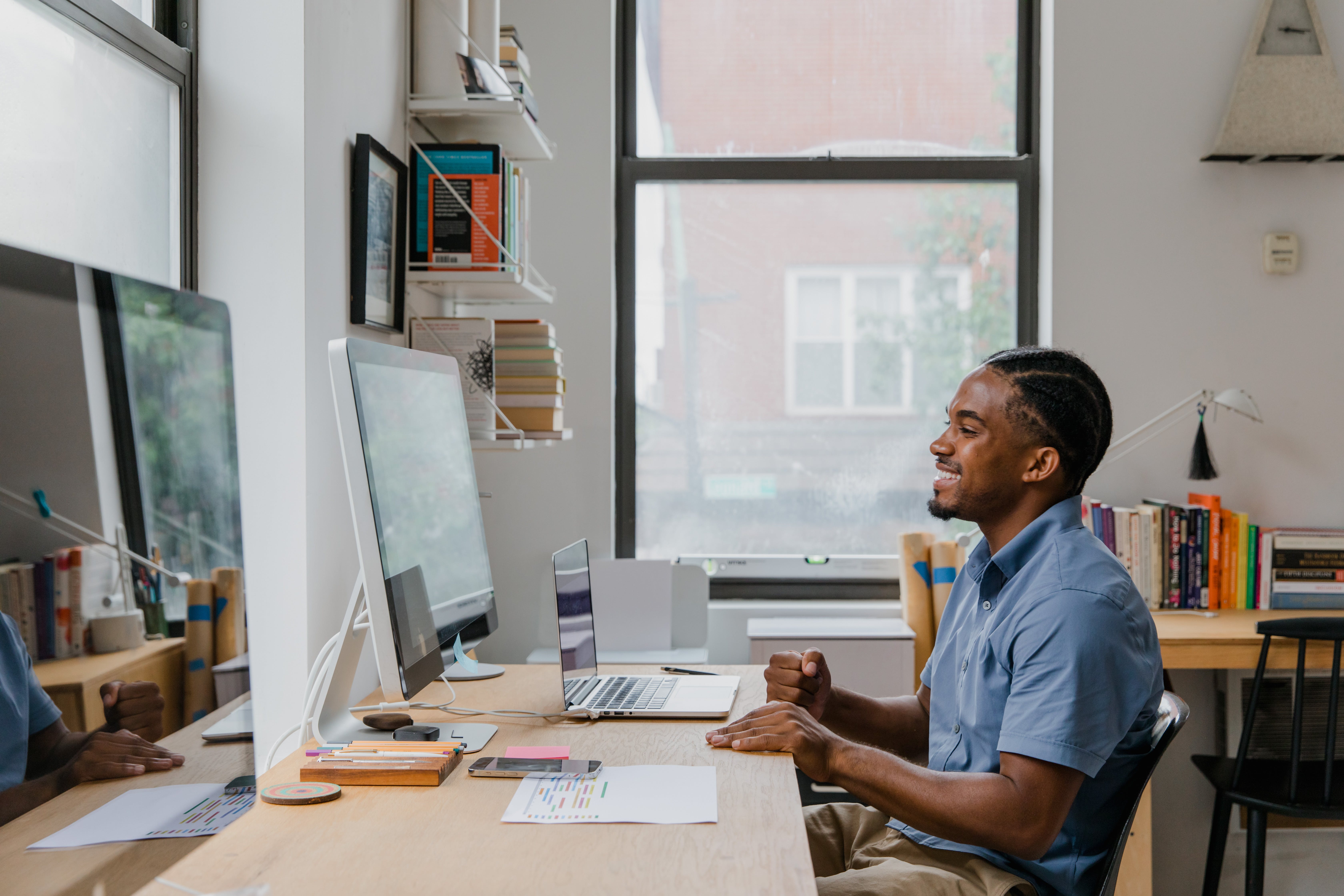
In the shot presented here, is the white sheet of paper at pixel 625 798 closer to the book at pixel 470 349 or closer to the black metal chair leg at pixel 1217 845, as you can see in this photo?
the book at pixel 470 349

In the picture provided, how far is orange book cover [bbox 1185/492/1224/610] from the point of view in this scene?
290 cm

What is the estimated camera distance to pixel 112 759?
0.64 metres

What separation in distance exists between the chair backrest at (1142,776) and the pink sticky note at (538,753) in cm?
72

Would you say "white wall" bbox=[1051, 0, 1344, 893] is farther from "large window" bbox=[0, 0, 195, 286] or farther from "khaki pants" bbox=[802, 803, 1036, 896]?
"large window" bbox=[0, 0, 195, 286]

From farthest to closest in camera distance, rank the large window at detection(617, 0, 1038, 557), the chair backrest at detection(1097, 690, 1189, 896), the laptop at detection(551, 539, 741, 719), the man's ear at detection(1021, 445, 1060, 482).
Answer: the large window at detection(617, 0, 1038, 557) → the laptop at detection(551, 539, 741, 719) → the man's ear at detection(1021, 445, 1060, 482) → the chair backrest at detection(1097, 690, 1189, 896)

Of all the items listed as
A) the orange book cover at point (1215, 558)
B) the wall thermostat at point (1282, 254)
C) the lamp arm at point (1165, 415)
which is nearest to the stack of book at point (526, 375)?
the lamp arm at point (1165, 415)

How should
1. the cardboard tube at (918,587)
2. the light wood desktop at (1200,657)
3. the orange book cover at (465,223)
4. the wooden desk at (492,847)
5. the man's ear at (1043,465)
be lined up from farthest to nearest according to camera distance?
the cardboard tube at (918,587)
the light wood desktop at (1200,657)
the orange book cover at (465,223)
the man's ear at (1043,465)
the wooden desk at (492,847)

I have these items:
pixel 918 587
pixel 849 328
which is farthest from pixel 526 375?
pixel 918 587

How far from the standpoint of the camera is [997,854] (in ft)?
4.44

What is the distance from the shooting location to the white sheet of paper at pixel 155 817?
2.05 ft

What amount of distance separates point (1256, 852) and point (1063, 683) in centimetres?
160

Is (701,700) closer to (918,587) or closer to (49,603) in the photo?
(49,603)

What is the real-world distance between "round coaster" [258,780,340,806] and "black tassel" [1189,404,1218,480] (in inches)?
103

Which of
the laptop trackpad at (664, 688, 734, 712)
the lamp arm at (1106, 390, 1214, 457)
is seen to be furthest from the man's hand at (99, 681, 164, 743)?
the lamp arm at (1106, 390, 1214, 457)
